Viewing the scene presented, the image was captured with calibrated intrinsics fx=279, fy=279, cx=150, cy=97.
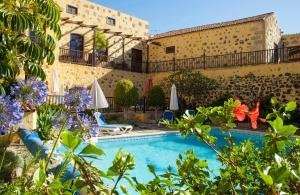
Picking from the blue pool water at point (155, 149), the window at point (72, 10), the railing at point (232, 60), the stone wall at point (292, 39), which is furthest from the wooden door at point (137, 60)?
the stone wall at point (292, 39)

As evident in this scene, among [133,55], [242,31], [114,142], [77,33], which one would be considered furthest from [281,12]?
[114,142]

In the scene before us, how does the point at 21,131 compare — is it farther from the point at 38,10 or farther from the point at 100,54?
the point at 100,54

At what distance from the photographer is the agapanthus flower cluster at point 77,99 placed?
2123mm

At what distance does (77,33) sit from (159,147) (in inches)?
432

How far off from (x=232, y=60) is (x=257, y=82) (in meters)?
2.45

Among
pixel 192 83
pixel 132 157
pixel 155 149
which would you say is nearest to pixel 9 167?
pixel 132 157

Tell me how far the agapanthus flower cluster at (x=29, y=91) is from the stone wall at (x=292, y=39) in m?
20.3

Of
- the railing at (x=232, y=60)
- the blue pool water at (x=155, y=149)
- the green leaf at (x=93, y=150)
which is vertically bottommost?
the blue pool water at (x=155, y=149)

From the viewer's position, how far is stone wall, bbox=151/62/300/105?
14.4m

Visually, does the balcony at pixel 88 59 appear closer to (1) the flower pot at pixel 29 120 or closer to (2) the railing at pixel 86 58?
(2) the railing at pixel 86 58

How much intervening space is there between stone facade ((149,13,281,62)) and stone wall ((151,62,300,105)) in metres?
1.89

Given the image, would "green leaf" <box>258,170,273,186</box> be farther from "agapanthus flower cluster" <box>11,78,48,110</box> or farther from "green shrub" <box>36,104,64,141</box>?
"agapanthus flower cluster" <box>11,78,48,110</box>

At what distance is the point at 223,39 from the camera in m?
18.0

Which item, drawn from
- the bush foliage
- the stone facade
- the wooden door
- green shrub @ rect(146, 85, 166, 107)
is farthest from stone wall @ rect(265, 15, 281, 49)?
the wooden door
